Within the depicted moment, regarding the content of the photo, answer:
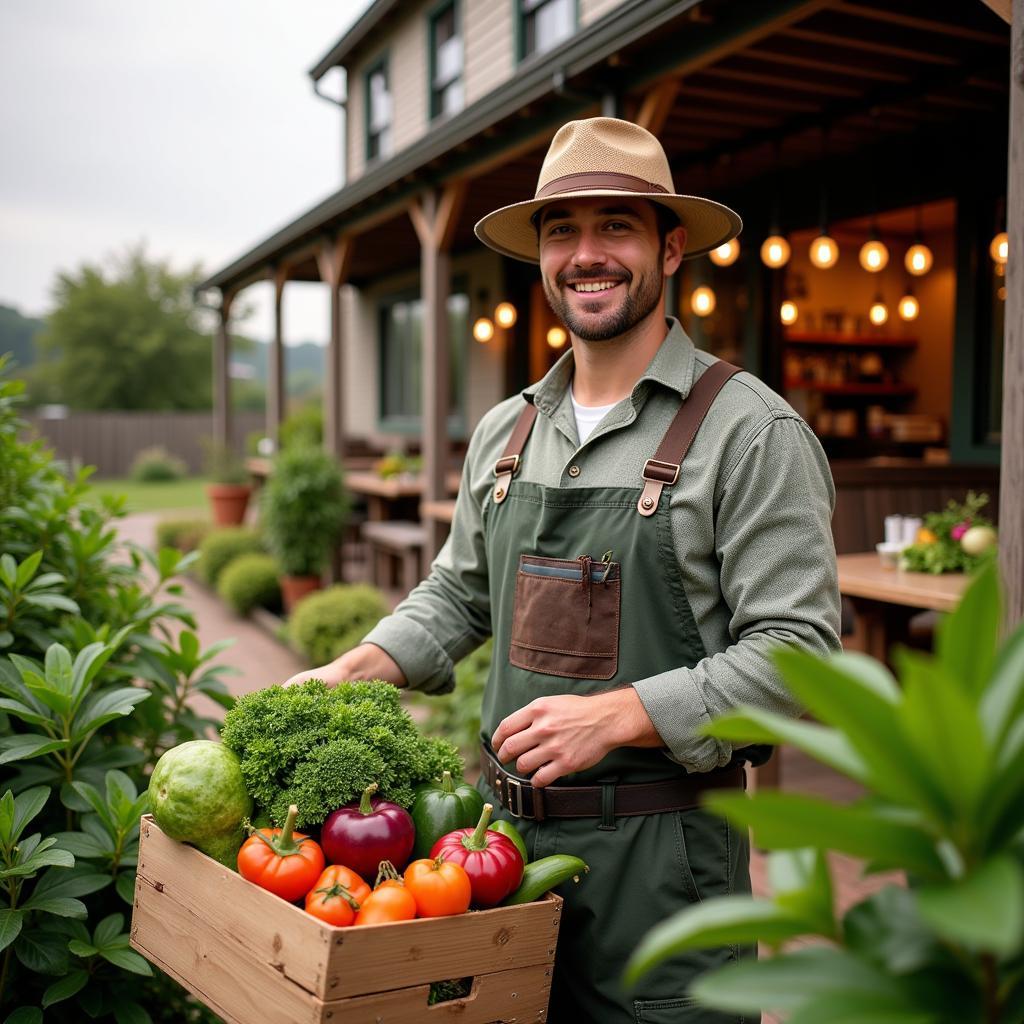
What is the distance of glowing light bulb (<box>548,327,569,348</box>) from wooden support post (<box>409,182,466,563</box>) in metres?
3.96

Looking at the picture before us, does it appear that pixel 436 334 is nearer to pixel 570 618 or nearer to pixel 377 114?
pixel 570 618

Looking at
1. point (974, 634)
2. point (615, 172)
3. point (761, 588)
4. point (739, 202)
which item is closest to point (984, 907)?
point (974, 634)

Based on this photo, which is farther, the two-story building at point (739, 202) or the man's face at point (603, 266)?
the two-story building at point (739, 202)

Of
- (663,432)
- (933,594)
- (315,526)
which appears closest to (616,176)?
(663,432)

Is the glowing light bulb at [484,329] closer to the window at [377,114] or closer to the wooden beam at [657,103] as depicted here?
the window at [377,114]

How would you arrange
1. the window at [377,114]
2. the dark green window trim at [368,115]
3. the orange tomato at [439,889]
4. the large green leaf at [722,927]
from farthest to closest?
the dark green window trim at [368,115], the window at [377,114], the orange tomato at [439,889], the large green leaf at [722,927]

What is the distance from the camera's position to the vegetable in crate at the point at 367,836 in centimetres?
A: 163

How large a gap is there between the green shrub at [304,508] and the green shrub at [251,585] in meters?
0.65

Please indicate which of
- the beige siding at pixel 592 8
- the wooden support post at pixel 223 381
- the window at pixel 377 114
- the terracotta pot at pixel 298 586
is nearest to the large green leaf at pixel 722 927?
the beige siding at pixel 592 8

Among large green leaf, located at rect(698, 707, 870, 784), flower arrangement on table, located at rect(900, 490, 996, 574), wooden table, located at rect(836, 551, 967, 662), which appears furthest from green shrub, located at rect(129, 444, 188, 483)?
large green leaf, located at rect(698, 707, 870, 784)

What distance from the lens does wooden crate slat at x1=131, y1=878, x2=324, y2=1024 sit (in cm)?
142

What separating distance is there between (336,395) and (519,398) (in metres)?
9.15

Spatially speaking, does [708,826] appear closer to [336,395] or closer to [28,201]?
[336,395]

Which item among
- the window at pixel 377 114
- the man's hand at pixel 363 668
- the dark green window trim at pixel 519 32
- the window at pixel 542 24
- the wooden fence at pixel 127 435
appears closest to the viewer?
the man's hand at pixel 363 668
